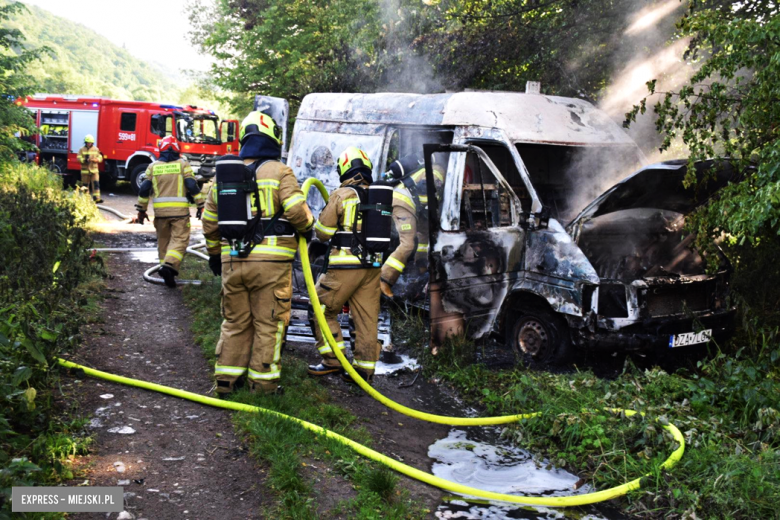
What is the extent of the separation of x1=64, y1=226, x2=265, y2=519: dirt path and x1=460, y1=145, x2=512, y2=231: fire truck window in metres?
2.60

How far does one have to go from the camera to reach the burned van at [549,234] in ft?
18.3

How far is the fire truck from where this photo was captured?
65.1ft

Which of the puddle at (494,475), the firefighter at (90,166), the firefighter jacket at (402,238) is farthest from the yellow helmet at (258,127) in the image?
the firefighter at (90,166)

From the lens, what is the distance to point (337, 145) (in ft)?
26.1

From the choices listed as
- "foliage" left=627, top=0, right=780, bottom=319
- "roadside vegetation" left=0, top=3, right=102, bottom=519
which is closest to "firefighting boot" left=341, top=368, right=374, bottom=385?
"roadside vegetation" left=0, top=3, right=102, bottom=519

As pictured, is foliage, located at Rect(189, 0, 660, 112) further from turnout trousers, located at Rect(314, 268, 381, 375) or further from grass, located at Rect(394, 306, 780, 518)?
turnout trousers, located at Rect(314, 268, 381, 375)

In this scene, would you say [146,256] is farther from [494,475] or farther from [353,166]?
[494,475]

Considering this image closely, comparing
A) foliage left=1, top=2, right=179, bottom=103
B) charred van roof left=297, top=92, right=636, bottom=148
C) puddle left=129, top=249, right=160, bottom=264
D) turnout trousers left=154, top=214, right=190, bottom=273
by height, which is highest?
foliage left=1, top=2, right=179, bottom=103

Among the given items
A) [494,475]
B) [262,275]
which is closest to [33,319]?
[262,275]

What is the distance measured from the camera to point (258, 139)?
4824 mm

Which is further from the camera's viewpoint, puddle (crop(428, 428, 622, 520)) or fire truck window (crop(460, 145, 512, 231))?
fire truck window (crop(460, 145, 512, 231))

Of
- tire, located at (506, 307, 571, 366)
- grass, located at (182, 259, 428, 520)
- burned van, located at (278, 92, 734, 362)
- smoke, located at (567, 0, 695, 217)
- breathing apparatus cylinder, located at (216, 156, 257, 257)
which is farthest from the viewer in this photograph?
smoke, located at (567, 0, 695, 217)

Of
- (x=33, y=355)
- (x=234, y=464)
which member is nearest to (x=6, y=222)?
(x=33, y=355)

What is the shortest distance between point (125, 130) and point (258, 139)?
16897mm
